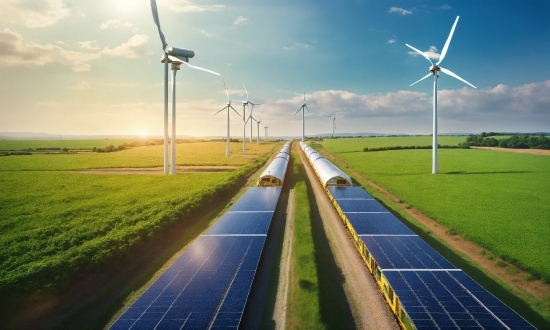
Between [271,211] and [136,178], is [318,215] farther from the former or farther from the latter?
[136,178]

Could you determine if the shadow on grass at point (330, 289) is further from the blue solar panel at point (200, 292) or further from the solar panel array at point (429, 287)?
Answer: the blue solar panel at point (200, 292)

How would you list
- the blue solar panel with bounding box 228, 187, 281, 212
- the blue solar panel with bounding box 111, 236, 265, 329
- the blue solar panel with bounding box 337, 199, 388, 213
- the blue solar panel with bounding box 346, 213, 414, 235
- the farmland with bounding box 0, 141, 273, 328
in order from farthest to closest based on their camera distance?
the blue solar panel with bounding box 228, 187, 281, 212, the blue solar panel with bounding box 337, 199, 388, 213, the blue solar panel with bounding box 346, 213, 414, 235, the farmland with bounding box 0, 141, 273, 328, the blue solar panel with bounding box 111, 236, 265, 329

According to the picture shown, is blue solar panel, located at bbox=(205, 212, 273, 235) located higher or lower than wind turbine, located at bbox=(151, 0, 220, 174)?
lower

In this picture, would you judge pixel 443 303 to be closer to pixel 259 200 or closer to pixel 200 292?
pixel 200 292

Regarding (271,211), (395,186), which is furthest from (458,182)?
(271,211)

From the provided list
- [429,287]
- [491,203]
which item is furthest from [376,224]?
[491,203]

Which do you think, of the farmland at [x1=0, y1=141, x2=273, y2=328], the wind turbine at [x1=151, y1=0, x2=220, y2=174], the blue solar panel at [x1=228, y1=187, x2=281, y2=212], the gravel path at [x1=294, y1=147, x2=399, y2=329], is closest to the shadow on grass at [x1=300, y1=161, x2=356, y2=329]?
the gravel path at [x1=294, y1=147, x2=399, y2=329]

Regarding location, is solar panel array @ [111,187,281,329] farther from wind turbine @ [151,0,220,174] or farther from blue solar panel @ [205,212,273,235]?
wind turbine @ [151,0,220,174]

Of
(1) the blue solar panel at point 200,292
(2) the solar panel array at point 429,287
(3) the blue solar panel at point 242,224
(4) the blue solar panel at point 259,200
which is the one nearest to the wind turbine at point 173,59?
(4) the blue solar panel at point 259,200
